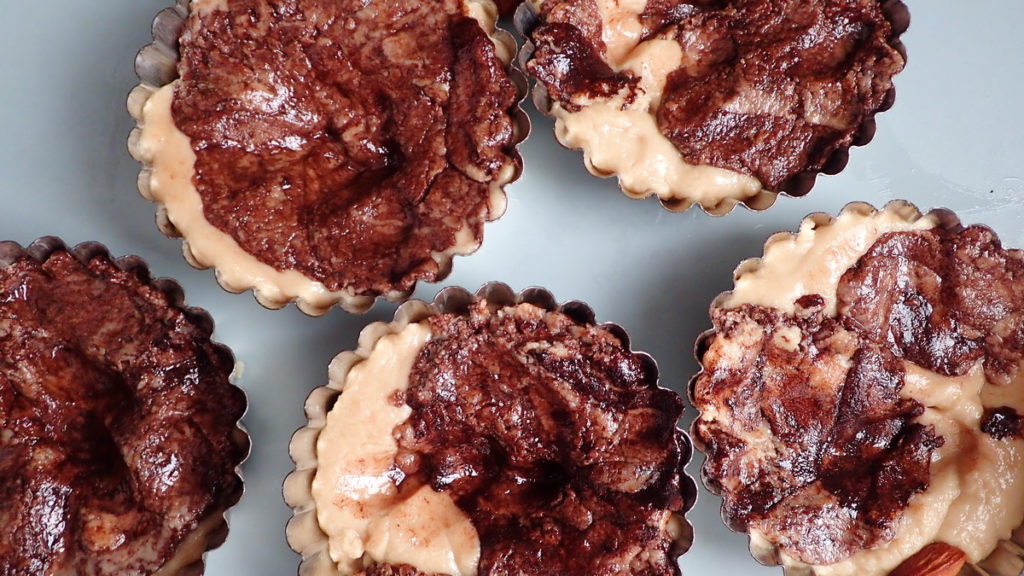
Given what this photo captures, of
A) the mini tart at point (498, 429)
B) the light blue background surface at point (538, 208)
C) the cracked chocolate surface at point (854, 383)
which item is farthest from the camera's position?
the light blue background surface at point (538, 208)

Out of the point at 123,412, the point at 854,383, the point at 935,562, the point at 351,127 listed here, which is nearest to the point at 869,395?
the point at 854,383

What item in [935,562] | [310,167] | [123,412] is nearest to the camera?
[935,562]

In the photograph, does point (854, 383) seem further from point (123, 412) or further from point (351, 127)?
point (123, 412)

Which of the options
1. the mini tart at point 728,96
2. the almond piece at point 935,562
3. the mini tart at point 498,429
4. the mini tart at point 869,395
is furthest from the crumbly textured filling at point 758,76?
the almond piece at point 935,562

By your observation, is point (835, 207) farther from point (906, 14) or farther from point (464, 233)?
point (464, 233)

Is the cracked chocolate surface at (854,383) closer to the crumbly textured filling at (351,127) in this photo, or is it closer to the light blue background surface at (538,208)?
the light blue background surface at (538,208)

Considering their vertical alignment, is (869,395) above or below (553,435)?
above
